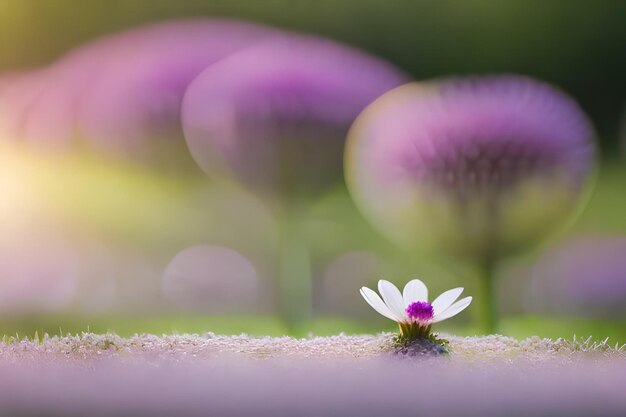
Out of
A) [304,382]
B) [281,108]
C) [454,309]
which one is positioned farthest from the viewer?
[281,108]

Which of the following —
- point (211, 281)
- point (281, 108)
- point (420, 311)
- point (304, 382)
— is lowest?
point (304, 382)

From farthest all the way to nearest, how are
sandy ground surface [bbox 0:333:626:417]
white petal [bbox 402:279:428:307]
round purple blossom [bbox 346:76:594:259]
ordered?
round purple blossom [bbox 346:76:594:259] → white petal [bbox 402:279:428:307] → sandy ground surface [bbox 0:333:626:417]

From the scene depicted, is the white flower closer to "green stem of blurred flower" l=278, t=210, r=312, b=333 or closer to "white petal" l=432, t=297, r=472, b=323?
"white petal" l=432, t=297, r=472, b=323

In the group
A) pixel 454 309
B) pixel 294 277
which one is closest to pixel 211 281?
pixel 294 277

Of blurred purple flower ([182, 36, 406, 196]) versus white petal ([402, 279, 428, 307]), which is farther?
blurred purple flower ([182, 36, 406, 196])

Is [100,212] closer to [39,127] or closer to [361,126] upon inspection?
[39,127]

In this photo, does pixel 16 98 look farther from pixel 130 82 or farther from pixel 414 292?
pixel 414 292

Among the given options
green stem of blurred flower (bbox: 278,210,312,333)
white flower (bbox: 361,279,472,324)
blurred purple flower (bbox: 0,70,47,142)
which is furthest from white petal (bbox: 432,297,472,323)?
blurred purple flower (bbox: 0,70,47,142)
